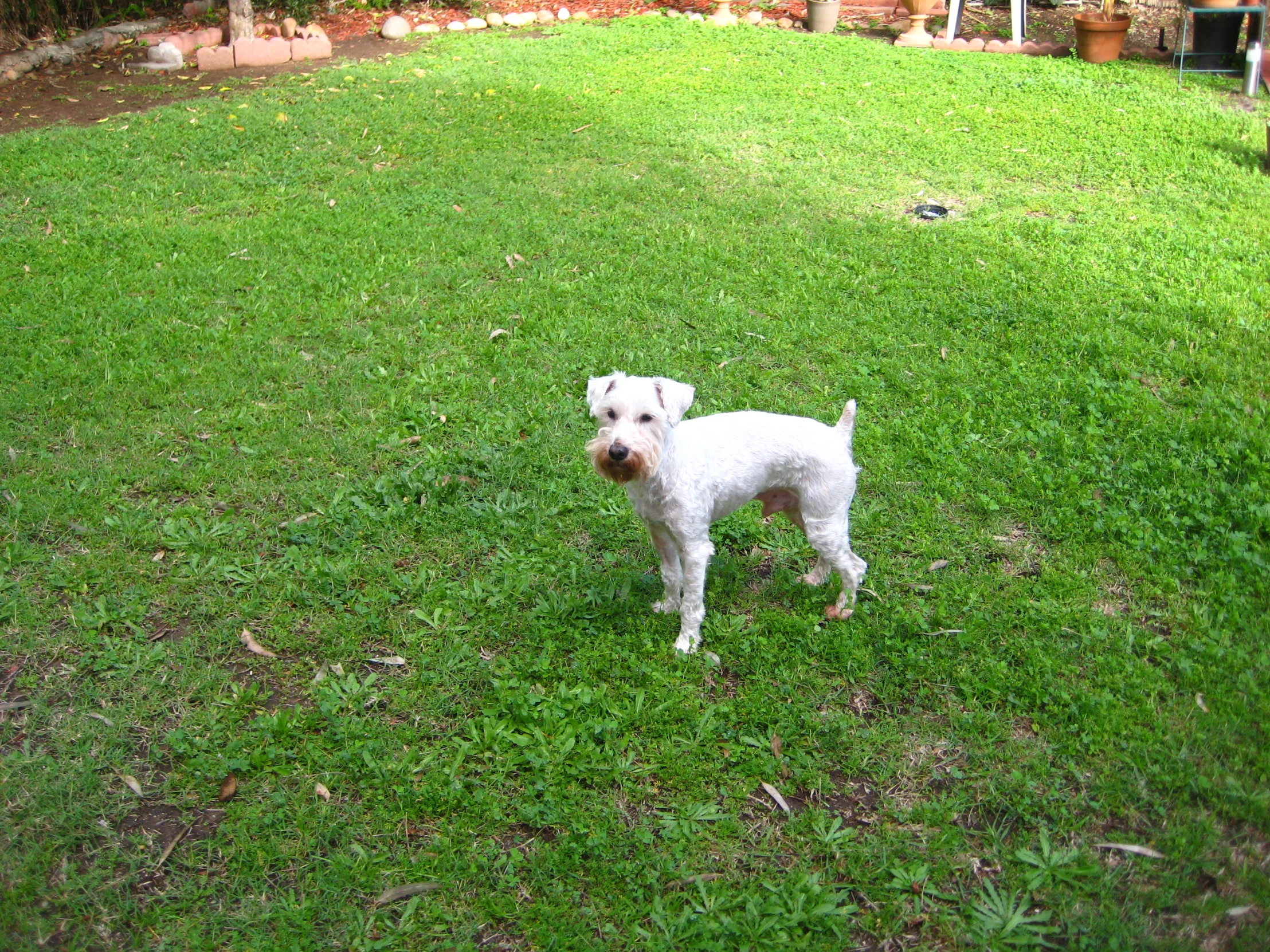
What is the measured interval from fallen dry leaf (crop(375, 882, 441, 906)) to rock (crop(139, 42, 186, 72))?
40.0ft

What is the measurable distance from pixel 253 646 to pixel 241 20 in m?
11.1

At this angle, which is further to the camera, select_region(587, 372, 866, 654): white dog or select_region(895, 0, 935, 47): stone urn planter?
select_region(895, 0, 935, 47): stone urn planter

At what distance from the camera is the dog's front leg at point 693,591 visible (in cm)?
388

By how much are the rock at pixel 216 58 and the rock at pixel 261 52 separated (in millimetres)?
68

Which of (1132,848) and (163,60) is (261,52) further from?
(1132,848)

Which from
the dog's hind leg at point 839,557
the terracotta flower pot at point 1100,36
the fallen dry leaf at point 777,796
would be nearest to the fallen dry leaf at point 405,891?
the fallen dry leaf at point 777,796

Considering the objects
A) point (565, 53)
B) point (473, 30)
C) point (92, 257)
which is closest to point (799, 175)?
point (565, 53)

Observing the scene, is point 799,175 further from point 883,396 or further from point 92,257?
point 92,257

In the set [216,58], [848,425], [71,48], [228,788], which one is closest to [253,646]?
[228,788]

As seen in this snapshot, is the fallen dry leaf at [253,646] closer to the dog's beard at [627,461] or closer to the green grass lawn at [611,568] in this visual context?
the green grass lawn at [611,568]

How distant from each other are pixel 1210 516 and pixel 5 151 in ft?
34.9

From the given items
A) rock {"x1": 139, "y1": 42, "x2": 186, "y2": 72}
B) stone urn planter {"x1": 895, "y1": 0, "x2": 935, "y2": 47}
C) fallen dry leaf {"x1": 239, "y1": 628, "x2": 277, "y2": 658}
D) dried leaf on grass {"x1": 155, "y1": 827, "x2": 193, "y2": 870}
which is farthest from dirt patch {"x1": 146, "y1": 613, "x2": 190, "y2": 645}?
stone urn planter {"x1": 895, "y1": 0, "x2": 935, "y2": 47}

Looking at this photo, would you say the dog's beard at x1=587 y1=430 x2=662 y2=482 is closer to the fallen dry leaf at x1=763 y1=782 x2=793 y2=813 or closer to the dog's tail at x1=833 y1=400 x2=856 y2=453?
the dog's tail at x1=833 y1=400 x2=856 y2=453

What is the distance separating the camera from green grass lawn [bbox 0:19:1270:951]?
3.15m
